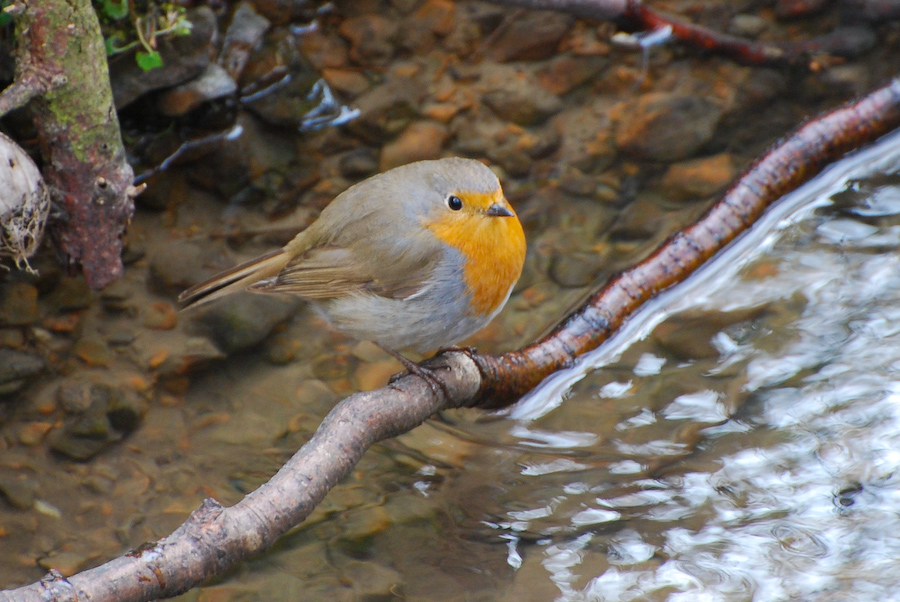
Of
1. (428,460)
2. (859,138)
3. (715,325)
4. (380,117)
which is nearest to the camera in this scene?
(428,460)

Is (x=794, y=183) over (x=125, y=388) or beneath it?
over

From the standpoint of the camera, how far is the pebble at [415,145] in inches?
231

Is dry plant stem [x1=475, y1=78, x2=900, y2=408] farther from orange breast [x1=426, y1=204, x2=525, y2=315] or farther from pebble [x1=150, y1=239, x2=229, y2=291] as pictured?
pebble [x1=150, y1=239, x2=229, y2=291]

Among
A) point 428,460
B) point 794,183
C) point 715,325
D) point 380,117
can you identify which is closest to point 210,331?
point 428,460

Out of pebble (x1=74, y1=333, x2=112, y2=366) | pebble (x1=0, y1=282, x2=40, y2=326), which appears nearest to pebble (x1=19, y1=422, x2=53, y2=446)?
pebble (x1=74, y1=333, x2=112, y2=366)

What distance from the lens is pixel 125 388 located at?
4.57 m

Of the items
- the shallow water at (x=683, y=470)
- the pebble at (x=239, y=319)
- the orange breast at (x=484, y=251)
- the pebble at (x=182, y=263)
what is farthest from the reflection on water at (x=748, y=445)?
the pebble at (x=182, y=263)

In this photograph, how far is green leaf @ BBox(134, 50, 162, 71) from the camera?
A: 4.82 m

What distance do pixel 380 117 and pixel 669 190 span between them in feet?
6.88

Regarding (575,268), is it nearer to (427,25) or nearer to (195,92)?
(427,25)

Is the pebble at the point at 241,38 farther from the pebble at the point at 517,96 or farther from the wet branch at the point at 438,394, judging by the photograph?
the wet branch at the point at 438,394

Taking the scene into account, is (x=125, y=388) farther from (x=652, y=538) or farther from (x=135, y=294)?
(x=652, y=538)

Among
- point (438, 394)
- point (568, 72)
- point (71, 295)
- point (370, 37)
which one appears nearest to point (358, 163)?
point (370, 37)

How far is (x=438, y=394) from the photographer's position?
374 cm
